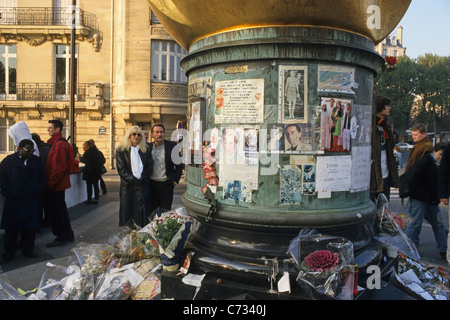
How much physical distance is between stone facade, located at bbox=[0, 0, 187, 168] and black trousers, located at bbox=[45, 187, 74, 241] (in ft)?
49.5

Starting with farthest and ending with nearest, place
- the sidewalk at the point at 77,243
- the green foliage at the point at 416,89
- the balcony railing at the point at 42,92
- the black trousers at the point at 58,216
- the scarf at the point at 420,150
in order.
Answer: the green foliage at the point at 416,89 → the balcony railing at the point at 42,92 → the black trousers at the point at 58,216 → the scarf at the point at 420,150 → the sidewalk at the point at 77,243

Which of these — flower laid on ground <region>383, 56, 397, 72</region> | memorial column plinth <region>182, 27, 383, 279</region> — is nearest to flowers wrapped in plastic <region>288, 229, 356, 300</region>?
memorial column plinth <region>182, 27, 383, 279</region>

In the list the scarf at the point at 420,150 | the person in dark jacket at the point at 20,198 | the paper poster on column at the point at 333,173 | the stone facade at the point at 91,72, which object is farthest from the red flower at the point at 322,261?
the stone facade at the point at 91,72

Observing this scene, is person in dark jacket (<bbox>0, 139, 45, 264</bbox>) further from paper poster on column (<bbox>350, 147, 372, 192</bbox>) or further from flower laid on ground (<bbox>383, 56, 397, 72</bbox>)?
flower laid on ground (<bbox>383, 56, 397, 72</bbox>)

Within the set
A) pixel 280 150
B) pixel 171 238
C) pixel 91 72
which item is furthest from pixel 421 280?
pixel 91 72

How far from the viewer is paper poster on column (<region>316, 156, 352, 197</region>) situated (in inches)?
124

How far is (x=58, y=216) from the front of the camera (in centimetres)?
583

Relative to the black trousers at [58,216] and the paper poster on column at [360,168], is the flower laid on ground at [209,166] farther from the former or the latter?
the black trousers at [58,216]

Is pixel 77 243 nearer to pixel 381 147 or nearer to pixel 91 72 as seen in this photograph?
pixel 381 147

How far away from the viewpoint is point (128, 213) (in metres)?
5.55

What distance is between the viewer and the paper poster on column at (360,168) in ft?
11.0

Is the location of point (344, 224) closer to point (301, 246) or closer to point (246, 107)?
point (301, 246)

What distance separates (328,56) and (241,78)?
2.52ft

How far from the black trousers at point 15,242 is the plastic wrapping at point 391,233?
4634 mm
